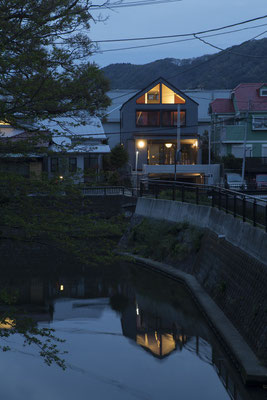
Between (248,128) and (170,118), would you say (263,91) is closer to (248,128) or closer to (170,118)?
(248,128)

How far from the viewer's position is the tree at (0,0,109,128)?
33.3ft

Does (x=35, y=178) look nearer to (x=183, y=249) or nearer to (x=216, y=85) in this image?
(x=183, y=249)

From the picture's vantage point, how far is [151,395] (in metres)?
11.6

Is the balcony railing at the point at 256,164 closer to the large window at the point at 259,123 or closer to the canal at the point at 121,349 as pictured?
the large window at the point at 259,123

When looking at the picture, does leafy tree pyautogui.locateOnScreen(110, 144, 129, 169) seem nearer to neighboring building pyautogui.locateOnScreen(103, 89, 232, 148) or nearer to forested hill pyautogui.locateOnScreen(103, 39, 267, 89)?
neighboring building pyautogui.locateOnScreen(103, 89, 232, 148)

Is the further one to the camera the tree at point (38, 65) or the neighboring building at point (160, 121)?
the neighboring building at point (160, 121)

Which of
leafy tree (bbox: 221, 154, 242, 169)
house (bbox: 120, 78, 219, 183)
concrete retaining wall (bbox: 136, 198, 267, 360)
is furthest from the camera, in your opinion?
house (bbox: 120, 78, 219, 183)

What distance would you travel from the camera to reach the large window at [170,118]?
51.0 m

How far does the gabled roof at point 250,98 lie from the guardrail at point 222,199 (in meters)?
20.5

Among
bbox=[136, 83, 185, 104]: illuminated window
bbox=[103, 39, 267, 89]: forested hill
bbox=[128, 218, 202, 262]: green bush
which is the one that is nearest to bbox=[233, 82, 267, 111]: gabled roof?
bbox=[136, 83, 185, 104]: illuminated window

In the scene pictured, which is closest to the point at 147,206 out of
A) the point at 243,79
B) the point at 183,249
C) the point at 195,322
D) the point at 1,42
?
the point at 183,249

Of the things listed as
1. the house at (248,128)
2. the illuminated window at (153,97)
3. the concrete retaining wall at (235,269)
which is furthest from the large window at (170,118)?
the concrete retaining wall at (235,269)

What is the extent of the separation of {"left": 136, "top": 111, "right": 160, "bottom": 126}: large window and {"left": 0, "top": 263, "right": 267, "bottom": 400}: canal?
30.1 metres

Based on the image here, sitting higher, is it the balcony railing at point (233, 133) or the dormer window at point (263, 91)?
the dormer window at point (263, 91)
